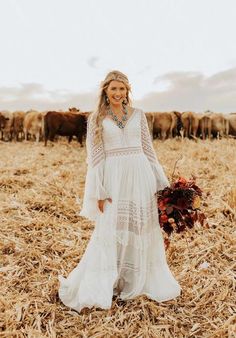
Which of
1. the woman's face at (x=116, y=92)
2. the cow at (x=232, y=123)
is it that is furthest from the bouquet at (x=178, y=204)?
the cow at (x=232, y=123)

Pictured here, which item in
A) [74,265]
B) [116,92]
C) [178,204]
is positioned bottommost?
[74,265]

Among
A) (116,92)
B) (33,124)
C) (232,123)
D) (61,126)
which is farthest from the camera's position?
(232,123)

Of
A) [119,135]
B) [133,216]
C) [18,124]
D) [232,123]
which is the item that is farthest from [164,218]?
[232,123]

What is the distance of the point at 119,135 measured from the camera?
399 centimetres

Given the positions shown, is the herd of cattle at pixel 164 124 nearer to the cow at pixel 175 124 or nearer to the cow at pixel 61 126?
the cow at pixel 175 124

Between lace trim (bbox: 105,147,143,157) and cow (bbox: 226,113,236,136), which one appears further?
cow (bbox: 226,113,236,136)

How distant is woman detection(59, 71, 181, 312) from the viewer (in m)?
3.98

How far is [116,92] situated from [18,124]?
20.1 m

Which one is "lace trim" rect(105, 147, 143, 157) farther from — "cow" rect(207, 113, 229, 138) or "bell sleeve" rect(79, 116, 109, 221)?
"cow" rect(207, 113, 229, 138)

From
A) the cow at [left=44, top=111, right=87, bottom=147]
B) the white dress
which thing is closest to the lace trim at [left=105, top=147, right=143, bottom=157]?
the white dress

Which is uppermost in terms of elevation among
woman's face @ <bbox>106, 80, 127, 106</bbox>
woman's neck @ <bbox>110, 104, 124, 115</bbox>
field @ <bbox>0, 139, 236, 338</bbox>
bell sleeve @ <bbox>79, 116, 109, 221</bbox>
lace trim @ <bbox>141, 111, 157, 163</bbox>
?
woman's face @ <bbox>106, 80, 127, 106</bbox>

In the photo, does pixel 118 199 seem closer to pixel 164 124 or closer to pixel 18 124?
pixel 164 124

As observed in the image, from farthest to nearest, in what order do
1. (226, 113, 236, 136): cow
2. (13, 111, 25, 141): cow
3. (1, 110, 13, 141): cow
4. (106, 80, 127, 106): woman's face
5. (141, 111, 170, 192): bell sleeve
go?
(226, 113, 236, 136): cow < (13, 111, 25, 141): cow < (1, 110, 13, 141): cow < (141, 111, 170, 192): bell sleeve < (106, 80, 127, 106): woman's face

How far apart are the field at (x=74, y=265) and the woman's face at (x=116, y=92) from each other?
1793mm
